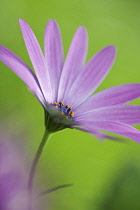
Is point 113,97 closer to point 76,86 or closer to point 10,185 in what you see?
point 76,86

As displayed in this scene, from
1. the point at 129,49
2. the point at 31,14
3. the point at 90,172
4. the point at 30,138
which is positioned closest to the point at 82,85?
the point at 30,138

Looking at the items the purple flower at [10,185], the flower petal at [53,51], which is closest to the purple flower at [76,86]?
the flower petal at [53,51]

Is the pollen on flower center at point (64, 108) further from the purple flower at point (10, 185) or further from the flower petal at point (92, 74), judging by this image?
the purple flower at point (10, 185)

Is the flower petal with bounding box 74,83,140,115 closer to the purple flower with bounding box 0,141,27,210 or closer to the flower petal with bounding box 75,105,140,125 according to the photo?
the flower petal with bounding box 75,105,140,125

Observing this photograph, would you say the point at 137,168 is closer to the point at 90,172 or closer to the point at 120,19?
the point at 90,172

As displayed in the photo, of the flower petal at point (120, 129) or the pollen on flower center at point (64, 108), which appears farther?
the pollen on flower center at point (64, 108)

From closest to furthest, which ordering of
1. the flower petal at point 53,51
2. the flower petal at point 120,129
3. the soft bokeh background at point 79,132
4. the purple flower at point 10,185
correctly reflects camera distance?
the purple flower at point 10,185 → the flower petal at point 120,129 → the flower petal at point 53,51 → the soft bokeh background at point 79,132

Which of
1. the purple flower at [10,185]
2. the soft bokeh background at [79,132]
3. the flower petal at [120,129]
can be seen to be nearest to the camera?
the purple flower at [10,185]

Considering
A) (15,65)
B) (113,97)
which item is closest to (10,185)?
(15,65)
